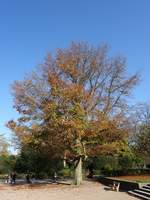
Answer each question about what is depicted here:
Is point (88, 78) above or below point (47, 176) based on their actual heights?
above

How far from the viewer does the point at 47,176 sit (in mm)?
69312

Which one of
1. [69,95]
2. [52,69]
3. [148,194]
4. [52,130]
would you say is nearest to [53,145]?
[52,130]

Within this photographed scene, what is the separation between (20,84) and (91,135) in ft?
29.6

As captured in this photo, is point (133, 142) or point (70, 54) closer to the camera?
point (70, 54)

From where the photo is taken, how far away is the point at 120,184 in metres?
34.0

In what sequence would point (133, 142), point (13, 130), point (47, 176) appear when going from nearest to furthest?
point (13, 130) → point (133, 142) → point (47, 176)

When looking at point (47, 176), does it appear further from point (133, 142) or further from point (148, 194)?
point (148, 194)

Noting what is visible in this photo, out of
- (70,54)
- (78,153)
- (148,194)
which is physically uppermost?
(70,54)

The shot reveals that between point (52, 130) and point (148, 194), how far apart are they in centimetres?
1366

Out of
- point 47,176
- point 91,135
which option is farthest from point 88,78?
point 47,176

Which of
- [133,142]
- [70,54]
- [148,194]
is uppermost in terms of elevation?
[70,54]

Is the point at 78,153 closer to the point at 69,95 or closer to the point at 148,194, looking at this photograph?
the point at 69,95

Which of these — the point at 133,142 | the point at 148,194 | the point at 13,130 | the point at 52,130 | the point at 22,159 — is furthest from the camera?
the point at 22,159

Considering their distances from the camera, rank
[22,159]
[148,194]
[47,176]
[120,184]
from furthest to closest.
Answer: [22,159]
[47,176]
[120,184]
[148,194]
